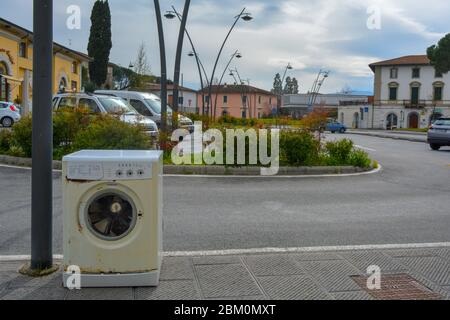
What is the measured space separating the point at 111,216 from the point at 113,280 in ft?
1.82

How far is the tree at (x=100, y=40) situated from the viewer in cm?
6031

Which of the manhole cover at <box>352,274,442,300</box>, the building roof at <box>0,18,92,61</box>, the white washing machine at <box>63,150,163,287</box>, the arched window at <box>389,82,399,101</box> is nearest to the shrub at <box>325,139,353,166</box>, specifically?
the manhole cover at <box>352,274,442,300</box>

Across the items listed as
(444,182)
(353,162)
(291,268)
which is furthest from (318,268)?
(353,162)

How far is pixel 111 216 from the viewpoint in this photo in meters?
4.51

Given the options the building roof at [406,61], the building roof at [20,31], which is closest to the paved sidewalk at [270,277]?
the building roof at [20,31]

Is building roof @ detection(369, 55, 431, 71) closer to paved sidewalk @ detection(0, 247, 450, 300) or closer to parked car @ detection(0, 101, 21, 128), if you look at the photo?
parked car @ detection(0, 101, 21, 128)

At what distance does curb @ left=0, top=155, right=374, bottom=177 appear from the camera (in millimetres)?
12312

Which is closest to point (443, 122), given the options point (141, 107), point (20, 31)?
point (141, 107)

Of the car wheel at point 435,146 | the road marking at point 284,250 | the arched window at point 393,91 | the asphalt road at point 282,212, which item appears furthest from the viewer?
the arched window at point 393,91

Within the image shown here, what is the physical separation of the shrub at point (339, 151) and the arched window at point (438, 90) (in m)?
71.4

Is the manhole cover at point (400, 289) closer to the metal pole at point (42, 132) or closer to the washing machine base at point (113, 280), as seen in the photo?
the washing machine base at point (113, 280)

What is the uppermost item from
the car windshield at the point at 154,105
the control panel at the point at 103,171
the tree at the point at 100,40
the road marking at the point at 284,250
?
the tree at the point at 100,40

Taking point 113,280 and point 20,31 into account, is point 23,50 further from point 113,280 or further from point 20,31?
point 113,280

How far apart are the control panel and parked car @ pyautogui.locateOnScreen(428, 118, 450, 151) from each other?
21.9 metres
